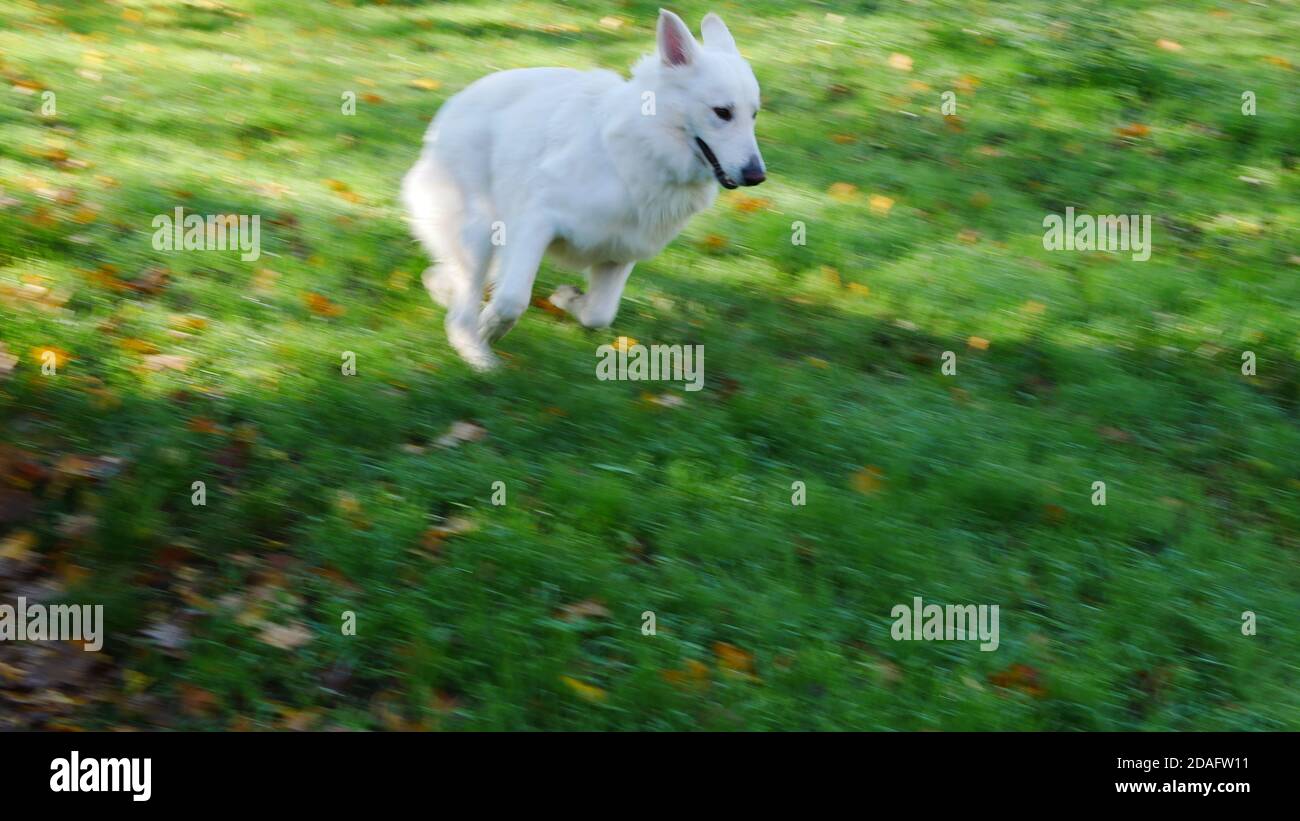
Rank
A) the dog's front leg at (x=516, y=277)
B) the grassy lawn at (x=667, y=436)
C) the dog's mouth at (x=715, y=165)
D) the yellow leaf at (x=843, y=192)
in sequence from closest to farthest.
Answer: the grassy lawn at (x=667, y=436) → the dog's mouth at (x=715, y=165) → the dog's front leg at (x=516, y=277) → the yellow leaf at (x=843, y=192)

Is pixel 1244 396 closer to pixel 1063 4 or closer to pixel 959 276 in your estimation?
pixel 959 276

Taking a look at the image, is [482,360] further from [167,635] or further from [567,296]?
[167,635]

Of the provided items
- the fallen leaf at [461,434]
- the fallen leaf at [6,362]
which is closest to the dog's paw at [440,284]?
the fallen leaf at [461,434]

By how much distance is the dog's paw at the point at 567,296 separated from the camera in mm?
6902

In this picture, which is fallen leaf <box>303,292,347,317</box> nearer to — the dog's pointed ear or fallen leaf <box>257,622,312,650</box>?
the dog's pointed ear

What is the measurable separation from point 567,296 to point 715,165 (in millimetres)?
1274

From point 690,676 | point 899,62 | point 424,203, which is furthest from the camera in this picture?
point 899,62

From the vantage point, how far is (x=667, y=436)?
A: 6074 mm

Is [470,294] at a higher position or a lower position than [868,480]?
higher

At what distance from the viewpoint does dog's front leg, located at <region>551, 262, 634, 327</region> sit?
6.66 metres

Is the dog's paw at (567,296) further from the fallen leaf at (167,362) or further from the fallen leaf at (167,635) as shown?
the fallen leaf at (167,635)

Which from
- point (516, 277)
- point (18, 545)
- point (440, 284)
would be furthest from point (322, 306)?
point (18, 545)

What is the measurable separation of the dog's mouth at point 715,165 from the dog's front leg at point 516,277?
2.87ft

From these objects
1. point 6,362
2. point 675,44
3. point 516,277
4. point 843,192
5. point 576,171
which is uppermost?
point 843,192
